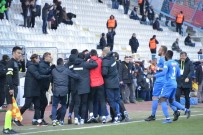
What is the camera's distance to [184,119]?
1986 cm

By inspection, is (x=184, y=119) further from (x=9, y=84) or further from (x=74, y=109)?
(x=9, y=84)

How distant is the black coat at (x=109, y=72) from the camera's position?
19.7 metres

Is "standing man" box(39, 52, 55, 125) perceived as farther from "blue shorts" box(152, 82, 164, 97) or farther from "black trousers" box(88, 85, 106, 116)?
"blue shorts" box(152, 82, 164, 97)

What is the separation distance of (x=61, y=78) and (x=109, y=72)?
130cm

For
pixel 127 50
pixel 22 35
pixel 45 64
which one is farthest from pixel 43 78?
pixel 127 50

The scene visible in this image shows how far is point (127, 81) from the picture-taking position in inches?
1129

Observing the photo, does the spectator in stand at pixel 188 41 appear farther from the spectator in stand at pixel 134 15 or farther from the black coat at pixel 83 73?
the black coat at pixel 83 73

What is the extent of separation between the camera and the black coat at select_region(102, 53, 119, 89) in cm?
1970

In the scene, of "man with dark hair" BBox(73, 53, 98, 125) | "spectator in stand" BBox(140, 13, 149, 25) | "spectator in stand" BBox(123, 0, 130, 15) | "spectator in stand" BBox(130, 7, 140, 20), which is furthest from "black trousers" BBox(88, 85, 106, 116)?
"spectator in stand" BBox(140, 13, 149, 25)

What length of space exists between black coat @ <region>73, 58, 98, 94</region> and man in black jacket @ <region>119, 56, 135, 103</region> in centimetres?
805

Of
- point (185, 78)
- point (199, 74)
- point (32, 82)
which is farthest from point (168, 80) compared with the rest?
point (199, 74)

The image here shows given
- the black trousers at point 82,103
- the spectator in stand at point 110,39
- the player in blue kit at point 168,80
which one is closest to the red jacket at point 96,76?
the black trousers at point 82,103

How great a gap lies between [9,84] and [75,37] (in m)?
19.1

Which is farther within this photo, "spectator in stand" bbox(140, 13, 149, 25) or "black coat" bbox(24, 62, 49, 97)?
"spectator in stand" bbox(140, 13, 149, 25)
